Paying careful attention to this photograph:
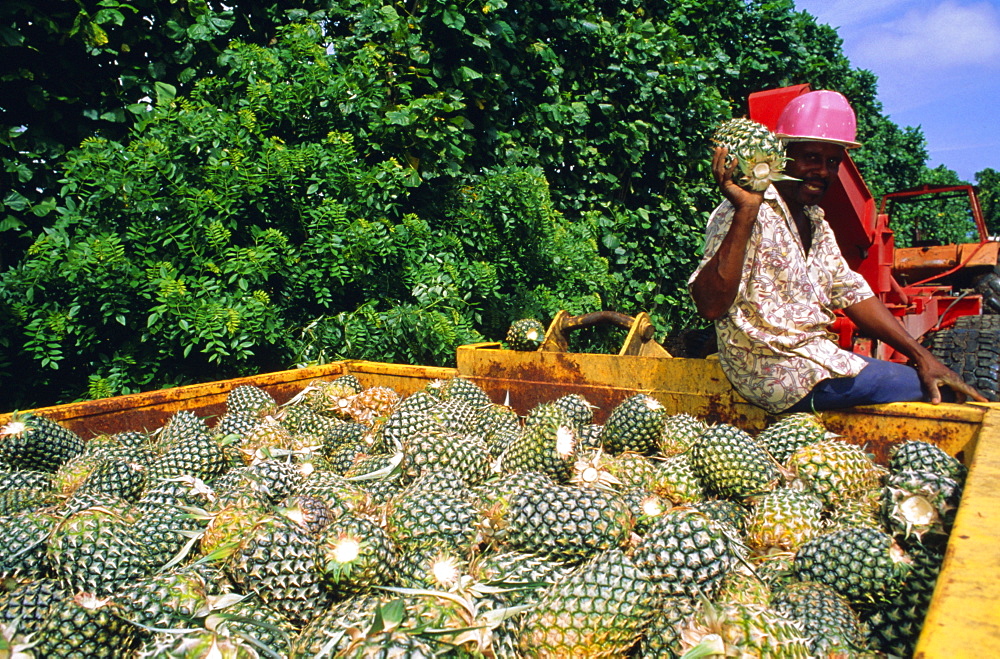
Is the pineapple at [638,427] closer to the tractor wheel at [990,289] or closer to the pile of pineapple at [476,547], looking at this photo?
the pile of pineapple at [476,547]

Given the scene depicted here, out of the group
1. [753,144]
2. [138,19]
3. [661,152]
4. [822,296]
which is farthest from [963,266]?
[138,19]

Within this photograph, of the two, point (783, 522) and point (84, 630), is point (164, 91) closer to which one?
point (84, 630)

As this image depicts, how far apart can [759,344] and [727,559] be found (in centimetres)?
144

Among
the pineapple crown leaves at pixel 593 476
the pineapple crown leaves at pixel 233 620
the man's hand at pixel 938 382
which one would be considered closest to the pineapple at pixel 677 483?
the pineapple crown leaves at pixel 593 476

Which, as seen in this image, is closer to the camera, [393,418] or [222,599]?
[222,599]

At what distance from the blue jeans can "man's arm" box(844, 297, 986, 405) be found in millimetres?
165

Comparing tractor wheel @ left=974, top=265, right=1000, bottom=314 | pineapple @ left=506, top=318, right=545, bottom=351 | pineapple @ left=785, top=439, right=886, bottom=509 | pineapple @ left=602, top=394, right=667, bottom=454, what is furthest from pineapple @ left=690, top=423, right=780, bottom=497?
tractor wheel @ left=974, top=265, right=1000, bottom=314

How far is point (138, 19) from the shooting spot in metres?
4.97

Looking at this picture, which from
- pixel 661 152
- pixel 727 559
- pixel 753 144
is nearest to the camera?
pixel 727 559

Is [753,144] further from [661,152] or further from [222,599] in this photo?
[661,152]

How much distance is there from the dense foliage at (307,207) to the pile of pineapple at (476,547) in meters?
1.53

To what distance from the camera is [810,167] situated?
3.20 metres

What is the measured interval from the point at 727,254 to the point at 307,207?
3.04 metres

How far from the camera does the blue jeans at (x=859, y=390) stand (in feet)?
9.75
